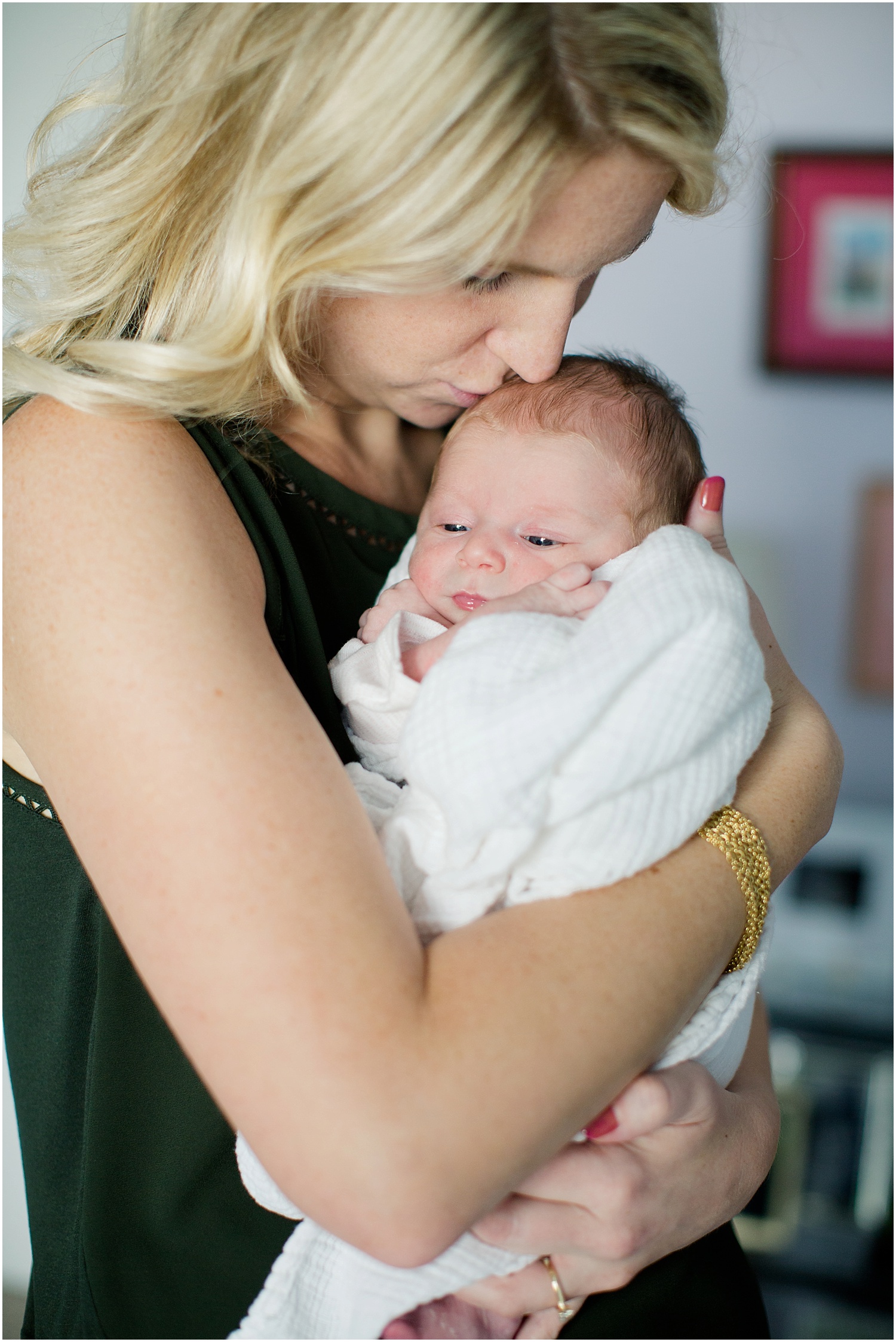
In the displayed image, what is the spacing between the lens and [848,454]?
2.91 m

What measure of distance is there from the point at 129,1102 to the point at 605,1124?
0.47m

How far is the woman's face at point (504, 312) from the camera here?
91 centimetres

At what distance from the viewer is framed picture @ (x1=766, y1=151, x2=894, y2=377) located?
276 centimetres

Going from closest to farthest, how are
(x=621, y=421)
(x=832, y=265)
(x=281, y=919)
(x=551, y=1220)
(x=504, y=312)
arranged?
(x=281, y=919)
(x=551, y=1220)
(x=504, y=312)
(x=621, y=421)
(x=832, y=265)

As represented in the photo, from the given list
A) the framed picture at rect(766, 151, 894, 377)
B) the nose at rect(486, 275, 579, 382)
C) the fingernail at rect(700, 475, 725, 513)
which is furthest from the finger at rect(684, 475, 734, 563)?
the framed picture at rect(766, 151, 894, 377)

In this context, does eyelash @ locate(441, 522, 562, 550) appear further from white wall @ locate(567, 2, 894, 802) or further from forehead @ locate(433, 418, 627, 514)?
white wall @ locate(567, 2, 894, 802)

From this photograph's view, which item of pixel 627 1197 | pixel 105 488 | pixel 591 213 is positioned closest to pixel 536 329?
pixel 591 213

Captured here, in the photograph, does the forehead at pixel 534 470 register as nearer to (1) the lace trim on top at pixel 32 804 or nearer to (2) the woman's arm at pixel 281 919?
(2) the woman's arm at pixel 281 919

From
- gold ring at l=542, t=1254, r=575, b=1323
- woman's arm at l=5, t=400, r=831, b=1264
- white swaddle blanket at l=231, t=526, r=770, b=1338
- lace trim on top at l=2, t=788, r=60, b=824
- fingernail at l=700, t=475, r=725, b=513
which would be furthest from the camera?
fingernail at l=700, t=475, r=725, b=513

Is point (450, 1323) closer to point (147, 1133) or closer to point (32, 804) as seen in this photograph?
point (147, 1133)

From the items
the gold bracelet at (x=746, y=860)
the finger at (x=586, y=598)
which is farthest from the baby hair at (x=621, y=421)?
the gold bracelet at (x=746, y=860)

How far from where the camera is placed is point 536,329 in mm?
1044

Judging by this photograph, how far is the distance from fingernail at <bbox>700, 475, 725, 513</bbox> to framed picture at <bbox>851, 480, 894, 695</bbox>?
1931 millimetres

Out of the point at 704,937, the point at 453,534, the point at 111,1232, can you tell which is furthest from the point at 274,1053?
the point at 453,534
